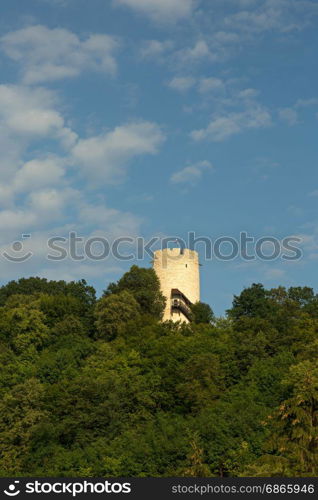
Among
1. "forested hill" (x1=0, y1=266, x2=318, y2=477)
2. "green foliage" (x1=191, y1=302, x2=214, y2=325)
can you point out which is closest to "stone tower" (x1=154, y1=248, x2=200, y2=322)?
"green foliage" (x1=191, y1=302, x2=214, y2=325)

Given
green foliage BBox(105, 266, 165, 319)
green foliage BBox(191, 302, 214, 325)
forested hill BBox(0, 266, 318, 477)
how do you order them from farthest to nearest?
1. green foliage BBox(191, 302, 214, 325)
2. green foliage BBox(105, 266, 165, 319)
3. forested hill BBox(0, 266, 318, 477)

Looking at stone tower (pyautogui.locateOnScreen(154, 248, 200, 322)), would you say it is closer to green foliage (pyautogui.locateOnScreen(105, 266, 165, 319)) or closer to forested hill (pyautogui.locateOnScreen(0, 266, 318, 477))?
green foliage (pyautogui.locateOnScreen(105, 266, 165, 319))

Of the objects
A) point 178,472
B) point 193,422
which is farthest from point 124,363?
point 178,472

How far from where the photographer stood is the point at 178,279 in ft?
219

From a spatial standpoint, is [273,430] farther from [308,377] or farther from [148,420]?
[148,420]

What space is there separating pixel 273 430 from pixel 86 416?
34.0 feet

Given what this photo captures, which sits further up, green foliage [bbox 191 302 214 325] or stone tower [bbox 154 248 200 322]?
stone tower [bbox 154 248 200 322]

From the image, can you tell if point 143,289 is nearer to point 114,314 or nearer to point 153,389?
point 114,314

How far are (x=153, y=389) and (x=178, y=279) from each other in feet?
77.6

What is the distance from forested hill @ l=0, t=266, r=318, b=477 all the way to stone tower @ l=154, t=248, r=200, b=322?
294cm

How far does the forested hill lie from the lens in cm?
3447

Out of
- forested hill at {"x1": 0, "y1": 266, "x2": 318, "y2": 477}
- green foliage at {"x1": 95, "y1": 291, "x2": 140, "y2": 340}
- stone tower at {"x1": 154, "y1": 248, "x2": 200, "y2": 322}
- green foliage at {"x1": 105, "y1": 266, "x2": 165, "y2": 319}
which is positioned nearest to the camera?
forested hill at {"x1": 0, "y1": 266, "x2": 318, "y2": 477}

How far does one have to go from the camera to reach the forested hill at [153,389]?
3447 centimetres

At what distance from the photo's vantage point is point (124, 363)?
46.7 meters
